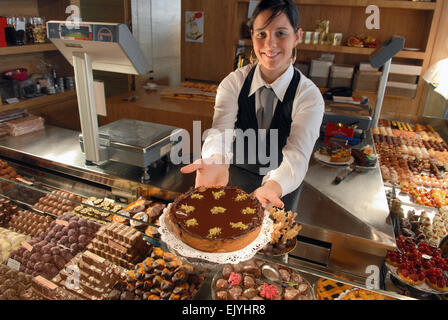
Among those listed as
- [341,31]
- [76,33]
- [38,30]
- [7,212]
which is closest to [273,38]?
[76,33]

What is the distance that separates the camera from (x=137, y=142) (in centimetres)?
200

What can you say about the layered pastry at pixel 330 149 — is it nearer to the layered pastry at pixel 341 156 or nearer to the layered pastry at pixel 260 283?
the layered pastry at pixel 341 156

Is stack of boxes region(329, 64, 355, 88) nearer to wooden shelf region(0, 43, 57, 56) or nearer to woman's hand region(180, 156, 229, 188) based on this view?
woman's hand region(180, 156, 229, 188)

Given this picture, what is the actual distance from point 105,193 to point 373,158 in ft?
6.44

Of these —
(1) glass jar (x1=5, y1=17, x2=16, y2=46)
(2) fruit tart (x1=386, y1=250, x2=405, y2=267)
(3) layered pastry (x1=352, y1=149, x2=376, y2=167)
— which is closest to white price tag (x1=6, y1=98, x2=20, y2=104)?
(1) glass jar (x1=5, y1=17, x2=16, y2=46)

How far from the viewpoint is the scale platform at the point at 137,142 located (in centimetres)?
195

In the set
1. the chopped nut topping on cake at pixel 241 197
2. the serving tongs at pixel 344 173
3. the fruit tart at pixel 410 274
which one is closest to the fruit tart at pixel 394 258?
the fruit tart at pixel 410 274

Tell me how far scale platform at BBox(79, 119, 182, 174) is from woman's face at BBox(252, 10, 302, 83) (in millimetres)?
839

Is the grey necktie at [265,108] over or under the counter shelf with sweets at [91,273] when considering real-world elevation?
over

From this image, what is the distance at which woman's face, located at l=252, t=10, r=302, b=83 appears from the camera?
152cm

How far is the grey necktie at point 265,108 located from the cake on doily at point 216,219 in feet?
2.41

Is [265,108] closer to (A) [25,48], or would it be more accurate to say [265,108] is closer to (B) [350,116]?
(B) [350,116]

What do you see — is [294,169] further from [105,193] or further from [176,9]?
[176,9]

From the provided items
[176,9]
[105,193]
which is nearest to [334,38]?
[105,193]
